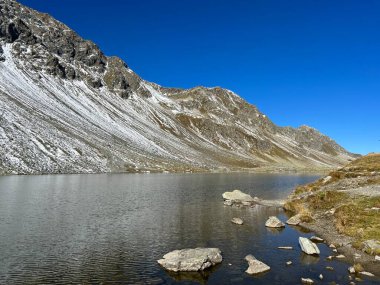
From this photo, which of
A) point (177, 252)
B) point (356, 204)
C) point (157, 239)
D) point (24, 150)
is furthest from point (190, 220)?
point (24, 150)

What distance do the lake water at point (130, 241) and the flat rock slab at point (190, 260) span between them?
79cm

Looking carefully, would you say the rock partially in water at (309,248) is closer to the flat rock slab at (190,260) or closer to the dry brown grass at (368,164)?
the flat rock slab at (190,260)

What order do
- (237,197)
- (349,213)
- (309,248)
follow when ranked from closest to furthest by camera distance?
(309,248)
(349,213)
(237,197)

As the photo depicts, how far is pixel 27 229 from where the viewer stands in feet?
147

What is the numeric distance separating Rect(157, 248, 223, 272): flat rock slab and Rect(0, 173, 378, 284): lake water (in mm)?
787

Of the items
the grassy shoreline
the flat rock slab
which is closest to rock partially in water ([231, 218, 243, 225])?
the grassy shoreline

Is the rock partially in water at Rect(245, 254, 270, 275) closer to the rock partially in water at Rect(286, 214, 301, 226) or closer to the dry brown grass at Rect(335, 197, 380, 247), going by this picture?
the dry brown grass at Rect(335, 197, 380, 247)

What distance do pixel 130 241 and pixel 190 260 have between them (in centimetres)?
1099

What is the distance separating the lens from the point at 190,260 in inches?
1287

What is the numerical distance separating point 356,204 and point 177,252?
2933 cm

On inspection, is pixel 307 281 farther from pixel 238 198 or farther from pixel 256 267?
pixel 238 198

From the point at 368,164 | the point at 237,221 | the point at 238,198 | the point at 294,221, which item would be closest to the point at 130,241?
the point at 237,221

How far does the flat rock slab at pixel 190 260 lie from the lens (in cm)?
3206

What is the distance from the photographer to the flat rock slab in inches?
1262
